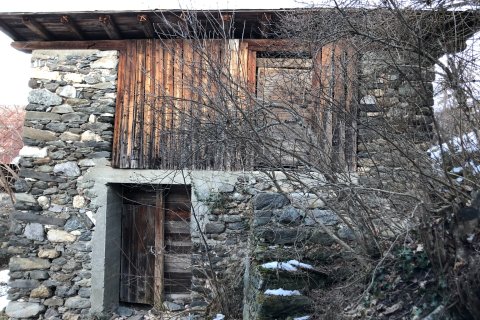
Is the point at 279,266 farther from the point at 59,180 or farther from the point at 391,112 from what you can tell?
the point at 59,180

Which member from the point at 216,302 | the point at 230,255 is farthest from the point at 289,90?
the point at 216,302

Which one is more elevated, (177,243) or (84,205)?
(84,205)

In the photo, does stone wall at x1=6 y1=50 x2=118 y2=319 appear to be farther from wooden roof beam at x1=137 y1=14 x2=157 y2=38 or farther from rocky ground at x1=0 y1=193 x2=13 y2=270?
rocky ground at x1=0 y1=193 x2=13 y2=270

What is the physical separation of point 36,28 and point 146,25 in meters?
1.59

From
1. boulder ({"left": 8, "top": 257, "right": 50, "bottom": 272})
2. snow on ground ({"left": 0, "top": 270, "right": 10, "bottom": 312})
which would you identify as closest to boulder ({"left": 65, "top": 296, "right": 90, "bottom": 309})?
boulder ({"left": 8, "top": 257, "right": 50, "bottom": 272})

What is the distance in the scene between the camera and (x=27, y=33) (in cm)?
605

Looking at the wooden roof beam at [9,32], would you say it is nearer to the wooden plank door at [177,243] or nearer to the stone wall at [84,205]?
the stone wall at [84,205]

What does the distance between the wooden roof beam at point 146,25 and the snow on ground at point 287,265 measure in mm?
3536

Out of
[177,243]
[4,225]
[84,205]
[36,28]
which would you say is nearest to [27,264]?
[84,205]

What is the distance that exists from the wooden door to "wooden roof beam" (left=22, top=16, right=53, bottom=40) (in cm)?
252

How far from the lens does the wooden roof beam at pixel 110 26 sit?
5.44 metres

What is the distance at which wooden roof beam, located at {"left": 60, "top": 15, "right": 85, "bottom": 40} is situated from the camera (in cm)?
548

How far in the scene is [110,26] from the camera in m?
5.60

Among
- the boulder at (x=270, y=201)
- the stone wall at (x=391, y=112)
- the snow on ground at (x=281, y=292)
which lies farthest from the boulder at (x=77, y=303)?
the stone wall at (x=391, y=112)
